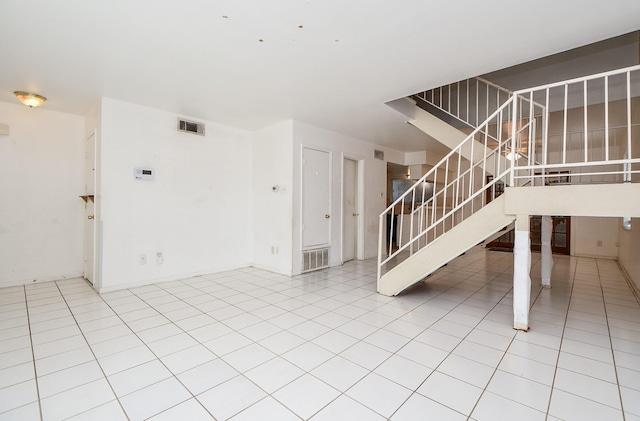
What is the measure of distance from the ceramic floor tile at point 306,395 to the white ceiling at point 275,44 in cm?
263

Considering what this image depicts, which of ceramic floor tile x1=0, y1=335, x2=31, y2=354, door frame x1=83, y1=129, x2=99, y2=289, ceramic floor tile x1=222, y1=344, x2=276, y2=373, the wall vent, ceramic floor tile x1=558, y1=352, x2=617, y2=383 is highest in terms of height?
door frame x1=83, y1=129, x2=99, y2=289

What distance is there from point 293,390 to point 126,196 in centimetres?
365

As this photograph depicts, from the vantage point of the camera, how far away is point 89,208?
4.43 metres

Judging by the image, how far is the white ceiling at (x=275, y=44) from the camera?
2.08 metres

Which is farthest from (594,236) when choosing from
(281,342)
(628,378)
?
(281,342)

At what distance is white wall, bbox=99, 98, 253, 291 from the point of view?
3.93 m

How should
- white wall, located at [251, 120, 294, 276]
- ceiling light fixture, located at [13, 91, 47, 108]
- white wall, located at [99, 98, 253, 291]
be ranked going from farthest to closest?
white wall, located at [251, 120, 294, 276] < white wall, located at [99, 98, 253, 291] < ceiling light fixture, located at [13, 91, 47, 108]

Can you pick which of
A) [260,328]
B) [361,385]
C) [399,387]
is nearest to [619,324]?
[399,387]

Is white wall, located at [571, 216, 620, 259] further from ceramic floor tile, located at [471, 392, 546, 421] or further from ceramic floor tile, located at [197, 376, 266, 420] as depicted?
ceramic floor tile, located at [197, 376, 266, 420]

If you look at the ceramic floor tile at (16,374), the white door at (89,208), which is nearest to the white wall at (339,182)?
the white door at (89,208)

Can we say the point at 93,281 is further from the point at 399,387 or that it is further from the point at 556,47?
the point at 556,47

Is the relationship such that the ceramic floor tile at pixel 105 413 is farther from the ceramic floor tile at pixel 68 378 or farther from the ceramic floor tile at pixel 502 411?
the ceramic floor tile at pixel 502 411

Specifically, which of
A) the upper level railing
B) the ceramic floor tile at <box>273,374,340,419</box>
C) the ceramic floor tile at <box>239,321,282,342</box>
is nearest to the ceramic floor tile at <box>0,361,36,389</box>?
the ceramic floor tile at <box>239,321,282,342</box>

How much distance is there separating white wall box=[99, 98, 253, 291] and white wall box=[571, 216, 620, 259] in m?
7.59
